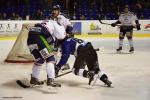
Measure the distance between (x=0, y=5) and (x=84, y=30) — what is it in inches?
177

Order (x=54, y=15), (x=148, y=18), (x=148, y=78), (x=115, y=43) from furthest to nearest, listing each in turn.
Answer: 1. (x=148, y=18)
2. (x=115, y=43)
3. (x=148, y=78)
4. (x=54, y=15)

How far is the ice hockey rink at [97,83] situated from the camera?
22.4ft

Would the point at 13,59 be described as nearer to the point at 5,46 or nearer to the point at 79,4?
the point at 5,46

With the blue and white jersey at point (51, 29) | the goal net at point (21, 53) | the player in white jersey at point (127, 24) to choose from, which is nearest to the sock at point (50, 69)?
the blue and white jersey at point (51, 29)

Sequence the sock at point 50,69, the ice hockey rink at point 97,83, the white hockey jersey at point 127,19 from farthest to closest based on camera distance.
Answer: the white hockey jersey at point 127,19, the sock at point 50,69, the ice hockey rink at point 97,83

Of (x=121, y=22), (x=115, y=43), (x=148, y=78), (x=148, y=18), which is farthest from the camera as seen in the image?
(x=148, y=18)

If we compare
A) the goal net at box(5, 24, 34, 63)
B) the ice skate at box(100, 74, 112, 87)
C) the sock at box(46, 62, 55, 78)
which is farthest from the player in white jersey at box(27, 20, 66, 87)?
the goal net at box(5, 24, 34, 63)

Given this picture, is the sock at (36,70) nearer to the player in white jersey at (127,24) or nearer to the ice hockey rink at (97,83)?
the ice hockey rink at (97,83)

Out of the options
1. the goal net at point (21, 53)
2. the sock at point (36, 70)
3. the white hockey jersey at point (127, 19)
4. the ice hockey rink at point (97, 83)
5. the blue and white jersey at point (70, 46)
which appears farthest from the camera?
the white hockey jersey at point (127, 19)

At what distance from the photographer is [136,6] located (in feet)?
65.9

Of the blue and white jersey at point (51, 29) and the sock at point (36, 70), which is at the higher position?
the blue and white jersey at point (51, 29)

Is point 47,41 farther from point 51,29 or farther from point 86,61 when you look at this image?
point 86,61

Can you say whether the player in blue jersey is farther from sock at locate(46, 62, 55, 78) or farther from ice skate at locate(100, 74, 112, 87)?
sock at locate(46, 62, 55, 78)

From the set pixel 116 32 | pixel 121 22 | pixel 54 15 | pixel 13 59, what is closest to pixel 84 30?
pixel 116 32
